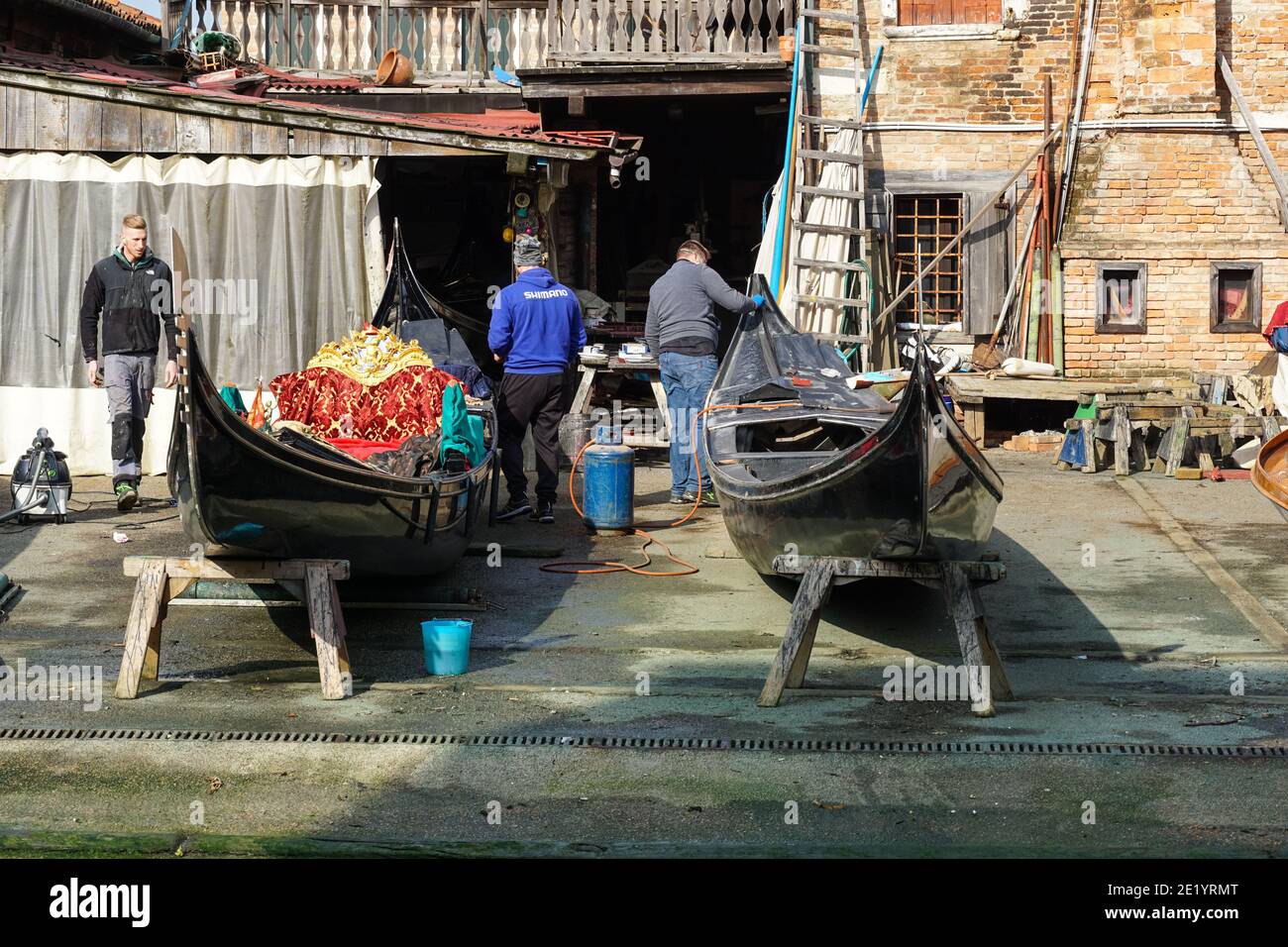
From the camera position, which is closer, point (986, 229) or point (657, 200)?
point (986, 229)

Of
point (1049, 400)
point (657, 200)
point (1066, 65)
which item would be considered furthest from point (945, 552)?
point (657, 200)

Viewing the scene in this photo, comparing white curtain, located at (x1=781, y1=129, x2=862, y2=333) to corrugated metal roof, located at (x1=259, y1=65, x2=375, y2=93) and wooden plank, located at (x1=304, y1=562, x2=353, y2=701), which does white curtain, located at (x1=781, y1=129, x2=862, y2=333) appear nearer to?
corrugated metal roof, located at (x1=259, y1=65, x2=375, y2=93)

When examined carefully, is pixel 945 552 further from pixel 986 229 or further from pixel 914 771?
pixel 986 229

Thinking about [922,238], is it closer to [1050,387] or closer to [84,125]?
[1050,387]

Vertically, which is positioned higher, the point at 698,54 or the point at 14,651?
the point at 698,54

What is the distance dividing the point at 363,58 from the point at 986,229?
648 cm

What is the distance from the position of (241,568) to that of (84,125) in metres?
6.47

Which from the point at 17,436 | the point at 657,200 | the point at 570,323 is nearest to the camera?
the point at 570,323

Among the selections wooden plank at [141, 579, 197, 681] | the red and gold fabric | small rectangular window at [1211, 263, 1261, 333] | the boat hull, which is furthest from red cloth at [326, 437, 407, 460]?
small rectangular window at [1211, 263, 1261, 333]

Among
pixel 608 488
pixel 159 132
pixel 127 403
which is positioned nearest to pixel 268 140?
pixel 159 132

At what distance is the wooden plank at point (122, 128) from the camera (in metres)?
11.7

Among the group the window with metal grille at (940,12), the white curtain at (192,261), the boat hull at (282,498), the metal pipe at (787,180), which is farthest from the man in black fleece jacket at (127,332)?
the window with metal grille at (940,12)

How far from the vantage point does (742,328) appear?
11055 mm

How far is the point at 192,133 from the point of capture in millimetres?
11766
